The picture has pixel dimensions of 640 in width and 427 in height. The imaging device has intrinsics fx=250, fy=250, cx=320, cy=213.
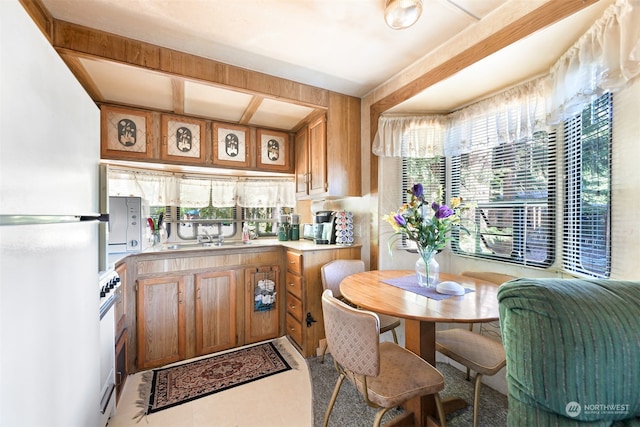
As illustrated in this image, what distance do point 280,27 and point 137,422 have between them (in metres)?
2.67

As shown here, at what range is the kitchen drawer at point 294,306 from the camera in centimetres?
242

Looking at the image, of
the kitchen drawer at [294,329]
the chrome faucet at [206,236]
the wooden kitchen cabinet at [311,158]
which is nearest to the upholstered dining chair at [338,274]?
the kitchen drawer at [294,329]

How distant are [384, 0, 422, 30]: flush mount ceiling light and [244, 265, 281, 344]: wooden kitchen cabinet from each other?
89.2 inches

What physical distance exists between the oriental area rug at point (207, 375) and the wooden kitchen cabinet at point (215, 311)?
0.11 m

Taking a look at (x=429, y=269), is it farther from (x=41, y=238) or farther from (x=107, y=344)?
(x=107, y=344)

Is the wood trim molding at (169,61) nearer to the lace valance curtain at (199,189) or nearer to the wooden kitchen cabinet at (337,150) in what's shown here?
the wooden kitchen cabinet at (337,150)

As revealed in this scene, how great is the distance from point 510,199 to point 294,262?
1928 millimetres

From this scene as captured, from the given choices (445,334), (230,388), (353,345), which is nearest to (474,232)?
(445,334)

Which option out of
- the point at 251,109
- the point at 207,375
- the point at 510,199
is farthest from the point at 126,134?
the point at 510,199

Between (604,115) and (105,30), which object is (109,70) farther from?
(604,115)

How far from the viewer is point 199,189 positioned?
2936 mm

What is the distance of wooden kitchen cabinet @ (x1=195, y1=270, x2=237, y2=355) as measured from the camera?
233cm

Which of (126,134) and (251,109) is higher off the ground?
(251,109)

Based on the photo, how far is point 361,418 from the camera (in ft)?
5.28
